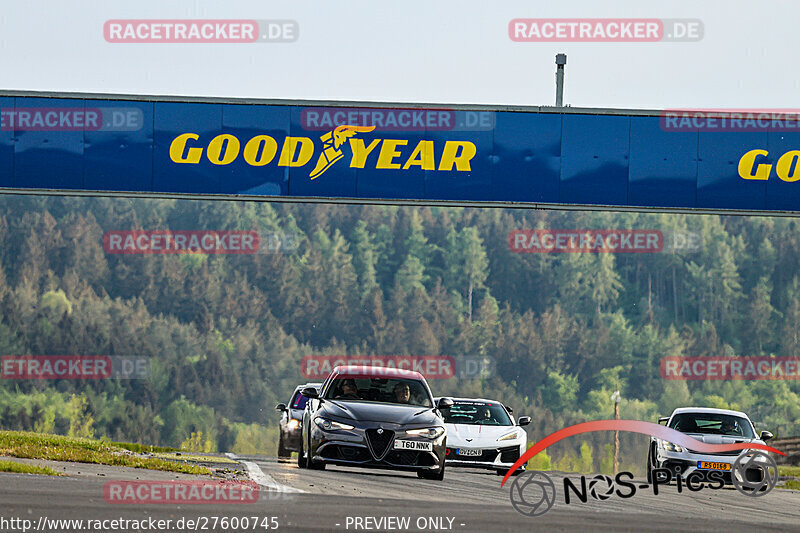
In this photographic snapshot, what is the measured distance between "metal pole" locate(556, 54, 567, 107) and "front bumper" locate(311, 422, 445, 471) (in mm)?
12896

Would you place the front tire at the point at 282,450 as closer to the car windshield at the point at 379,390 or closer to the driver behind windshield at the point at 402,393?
the car windshield at the point at 379,390

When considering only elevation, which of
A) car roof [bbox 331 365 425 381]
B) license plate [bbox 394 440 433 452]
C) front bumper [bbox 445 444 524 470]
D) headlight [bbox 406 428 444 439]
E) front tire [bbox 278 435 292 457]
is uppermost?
car roof [bbox 331 365 425 381]

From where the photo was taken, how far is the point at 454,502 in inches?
528

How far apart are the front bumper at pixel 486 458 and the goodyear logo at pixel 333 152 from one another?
27.1ft

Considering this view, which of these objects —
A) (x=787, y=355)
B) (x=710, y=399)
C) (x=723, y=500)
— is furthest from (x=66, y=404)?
(x=723, y=500)

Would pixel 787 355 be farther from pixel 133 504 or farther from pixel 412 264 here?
pixel 133 504

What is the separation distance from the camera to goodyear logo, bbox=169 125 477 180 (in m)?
25.3

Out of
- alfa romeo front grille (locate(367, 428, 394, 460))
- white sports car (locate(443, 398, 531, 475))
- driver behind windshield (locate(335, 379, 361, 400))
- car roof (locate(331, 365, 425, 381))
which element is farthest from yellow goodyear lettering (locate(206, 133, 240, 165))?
alfa romeo front grille (locate(367, 428, 394, 460))

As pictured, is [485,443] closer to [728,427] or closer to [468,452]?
[468,452]

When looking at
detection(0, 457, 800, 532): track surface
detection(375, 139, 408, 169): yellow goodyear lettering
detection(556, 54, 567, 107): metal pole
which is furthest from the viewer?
detection(556, 54, 567, 107): metal pole

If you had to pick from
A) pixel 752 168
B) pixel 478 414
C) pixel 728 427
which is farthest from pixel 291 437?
pixel 752 168

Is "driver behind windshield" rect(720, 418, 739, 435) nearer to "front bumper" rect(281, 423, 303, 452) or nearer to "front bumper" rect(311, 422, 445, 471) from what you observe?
"front bumper" rect(311, 422, 445, 471)

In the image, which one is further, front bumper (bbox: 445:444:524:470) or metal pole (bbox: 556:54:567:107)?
metal pole (bbox: 556:54:567:107)

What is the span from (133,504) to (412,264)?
102m
